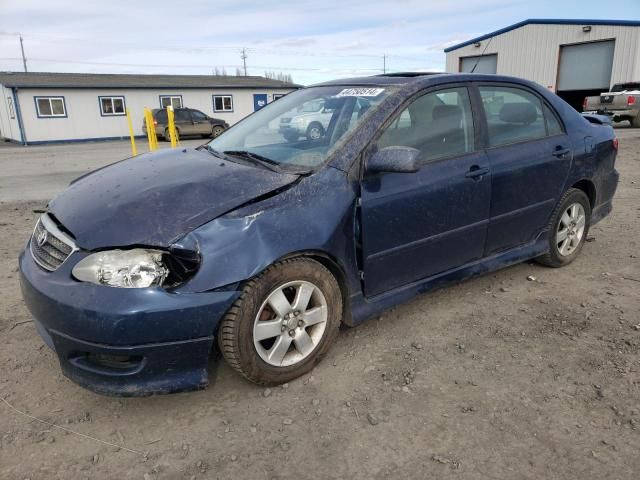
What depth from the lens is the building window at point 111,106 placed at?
2684 cm

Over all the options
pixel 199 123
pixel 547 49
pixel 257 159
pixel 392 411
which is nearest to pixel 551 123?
pixel 257 159

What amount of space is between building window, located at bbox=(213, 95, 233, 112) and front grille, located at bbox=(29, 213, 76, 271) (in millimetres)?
28983

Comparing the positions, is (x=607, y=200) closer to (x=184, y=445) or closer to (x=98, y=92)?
(x=184, y=445)

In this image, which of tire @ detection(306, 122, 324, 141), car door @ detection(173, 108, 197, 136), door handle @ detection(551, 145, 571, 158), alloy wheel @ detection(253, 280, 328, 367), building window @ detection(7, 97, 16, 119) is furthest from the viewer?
building window @ detection(7, 97, 16, 119)

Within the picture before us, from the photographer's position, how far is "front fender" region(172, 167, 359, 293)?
234cm

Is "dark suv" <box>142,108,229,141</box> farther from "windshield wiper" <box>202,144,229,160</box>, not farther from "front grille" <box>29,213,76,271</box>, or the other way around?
"front grille" <box>29,213,76,271</box>

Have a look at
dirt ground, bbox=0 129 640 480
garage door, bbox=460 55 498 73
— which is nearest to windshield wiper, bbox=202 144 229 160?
dirt ground, bbox=0 129 640 480

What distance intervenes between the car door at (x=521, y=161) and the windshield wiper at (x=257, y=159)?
1.51 metres

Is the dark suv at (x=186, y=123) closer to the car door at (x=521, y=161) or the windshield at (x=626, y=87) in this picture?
the windshield at (x=626, y=87)

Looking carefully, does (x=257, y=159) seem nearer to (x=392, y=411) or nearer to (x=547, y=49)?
(x=392, y=411)

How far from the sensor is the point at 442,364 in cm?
295

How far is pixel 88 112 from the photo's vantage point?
86.7 ft

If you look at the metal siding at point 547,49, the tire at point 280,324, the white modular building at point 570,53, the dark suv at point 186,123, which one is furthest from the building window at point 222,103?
the tire at point 280,324

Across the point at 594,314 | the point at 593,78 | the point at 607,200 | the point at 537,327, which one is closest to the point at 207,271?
the point at 537,327
